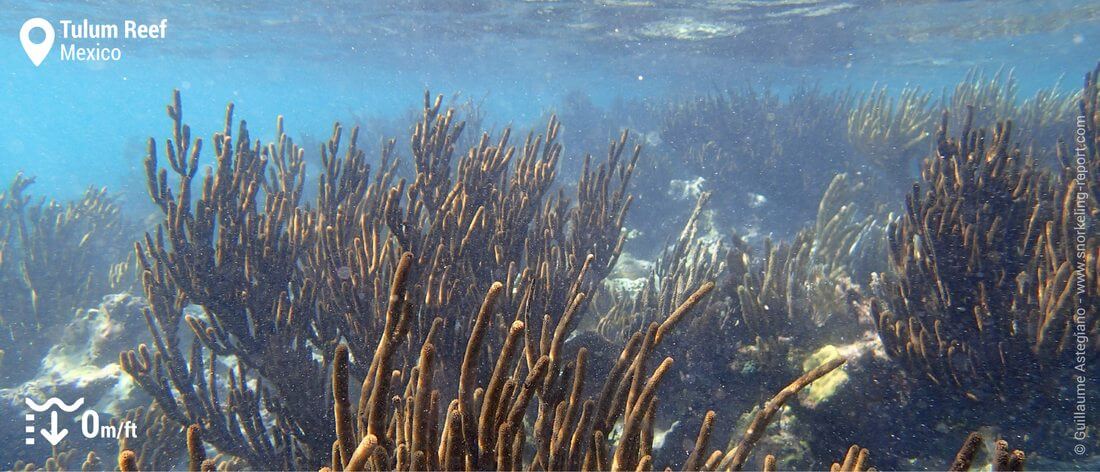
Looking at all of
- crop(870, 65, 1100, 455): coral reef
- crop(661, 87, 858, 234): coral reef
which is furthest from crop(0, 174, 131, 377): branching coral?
crop(661, 87, 858, 234): coral reef

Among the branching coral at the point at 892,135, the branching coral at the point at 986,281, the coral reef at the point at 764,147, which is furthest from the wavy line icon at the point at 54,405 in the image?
the branching coral at the point at 892,135

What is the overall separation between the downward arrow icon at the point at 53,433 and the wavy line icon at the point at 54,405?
0.30ft

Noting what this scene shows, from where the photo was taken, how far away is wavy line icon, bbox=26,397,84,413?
638 cm

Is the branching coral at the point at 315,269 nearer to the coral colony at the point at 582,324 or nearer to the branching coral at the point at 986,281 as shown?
the coral colony at the point at 582,324

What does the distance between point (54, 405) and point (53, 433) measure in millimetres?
444

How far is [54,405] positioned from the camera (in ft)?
21.2

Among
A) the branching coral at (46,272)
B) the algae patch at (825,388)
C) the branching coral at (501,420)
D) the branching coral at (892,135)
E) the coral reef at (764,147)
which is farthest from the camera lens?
the coral reef at (764,147)

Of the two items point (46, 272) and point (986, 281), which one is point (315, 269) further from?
point (46, 272)

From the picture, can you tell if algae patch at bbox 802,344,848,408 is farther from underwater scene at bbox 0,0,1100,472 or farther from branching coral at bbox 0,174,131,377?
branching coral at bbox 0,174,131,377

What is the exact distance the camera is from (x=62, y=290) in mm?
8891

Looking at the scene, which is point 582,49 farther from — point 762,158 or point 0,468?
point 0,468

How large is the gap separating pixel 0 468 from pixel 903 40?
31.1 m

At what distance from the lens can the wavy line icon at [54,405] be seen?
6.38 m

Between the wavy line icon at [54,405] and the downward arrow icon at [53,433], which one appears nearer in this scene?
the downward arrow icon at [53,433]
